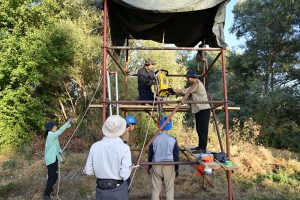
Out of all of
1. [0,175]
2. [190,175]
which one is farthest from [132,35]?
[0,175]

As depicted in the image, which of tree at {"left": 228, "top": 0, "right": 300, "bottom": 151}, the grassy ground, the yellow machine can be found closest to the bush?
the grassy ground

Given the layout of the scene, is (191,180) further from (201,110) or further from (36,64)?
(36,64)

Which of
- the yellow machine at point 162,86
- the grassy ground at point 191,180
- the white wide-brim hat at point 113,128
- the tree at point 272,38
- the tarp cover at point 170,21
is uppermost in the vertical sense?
the tree at point 272,38

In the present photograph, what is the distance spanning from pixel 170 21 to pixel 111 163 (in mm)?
3925

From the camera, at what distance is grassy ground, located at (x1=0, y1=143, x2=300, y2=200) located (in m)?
7.29

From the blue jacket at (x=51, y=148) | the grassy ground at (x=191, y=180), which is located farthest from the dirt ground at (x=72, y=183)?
the blue jacket at (x=51, y=148)

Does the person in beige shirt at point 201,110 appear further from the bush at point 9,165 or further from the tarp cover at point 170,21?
the bush at point 9,165

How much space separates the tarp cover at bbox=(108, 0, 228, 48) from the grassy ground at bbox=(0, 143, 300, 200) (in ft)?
11.7

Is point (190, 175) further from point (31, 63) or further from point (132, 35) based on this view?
point (31, 63)

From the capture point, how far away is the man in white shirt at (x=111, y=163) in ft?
11.8

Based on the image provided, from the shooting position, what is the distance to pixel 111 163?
11.8ft

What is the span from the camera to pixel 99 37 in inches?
588

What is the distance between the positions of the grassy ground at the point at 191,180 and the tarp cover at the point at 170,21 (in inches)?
140

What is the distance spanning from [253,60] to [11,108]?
12524mm
